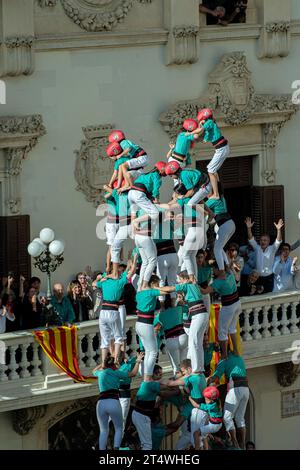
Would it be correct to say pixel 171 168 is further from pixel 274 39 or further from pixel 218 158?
pixel 274 39

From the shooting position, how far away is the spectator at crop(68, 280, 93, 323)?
7244 centimetres

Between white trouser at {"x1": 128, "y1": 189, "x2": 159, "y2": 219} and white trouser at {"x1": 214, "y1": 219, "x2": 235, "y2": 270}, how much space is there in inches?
97.6

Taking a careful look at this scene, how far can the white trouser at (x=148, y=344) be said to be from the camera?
227ft

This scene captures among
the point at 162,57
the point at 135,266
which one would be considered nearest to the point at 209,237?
the point at 135,266

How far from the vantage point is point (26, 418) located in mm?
72625

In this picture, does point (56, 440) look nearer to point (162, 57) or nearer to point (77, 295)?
point (77, 295)

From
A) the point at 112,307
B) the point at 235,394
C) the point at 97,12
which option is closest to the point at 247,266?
the point at 235,394

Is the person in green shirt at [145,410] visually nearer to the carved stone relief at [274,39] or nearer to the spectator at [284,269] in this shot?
the spectator at [284,269]

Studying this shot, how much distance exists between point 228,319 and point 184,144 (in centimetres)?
425

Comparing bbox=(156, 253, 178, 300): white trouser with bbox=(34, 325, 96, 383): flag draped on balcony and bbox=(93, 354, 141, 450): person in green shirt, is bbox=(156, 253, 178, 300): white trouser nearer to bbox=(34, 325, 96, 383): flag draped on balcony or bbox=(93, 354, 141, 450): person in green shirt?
bbox=(93, 354, 141, 450): person in green shirt

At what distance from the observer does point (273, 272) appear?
75688 millimetres

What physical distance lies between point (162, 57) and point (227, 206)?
3.98m

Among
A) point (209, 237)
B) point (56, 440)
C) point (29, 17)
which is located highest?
point (29, 17)
